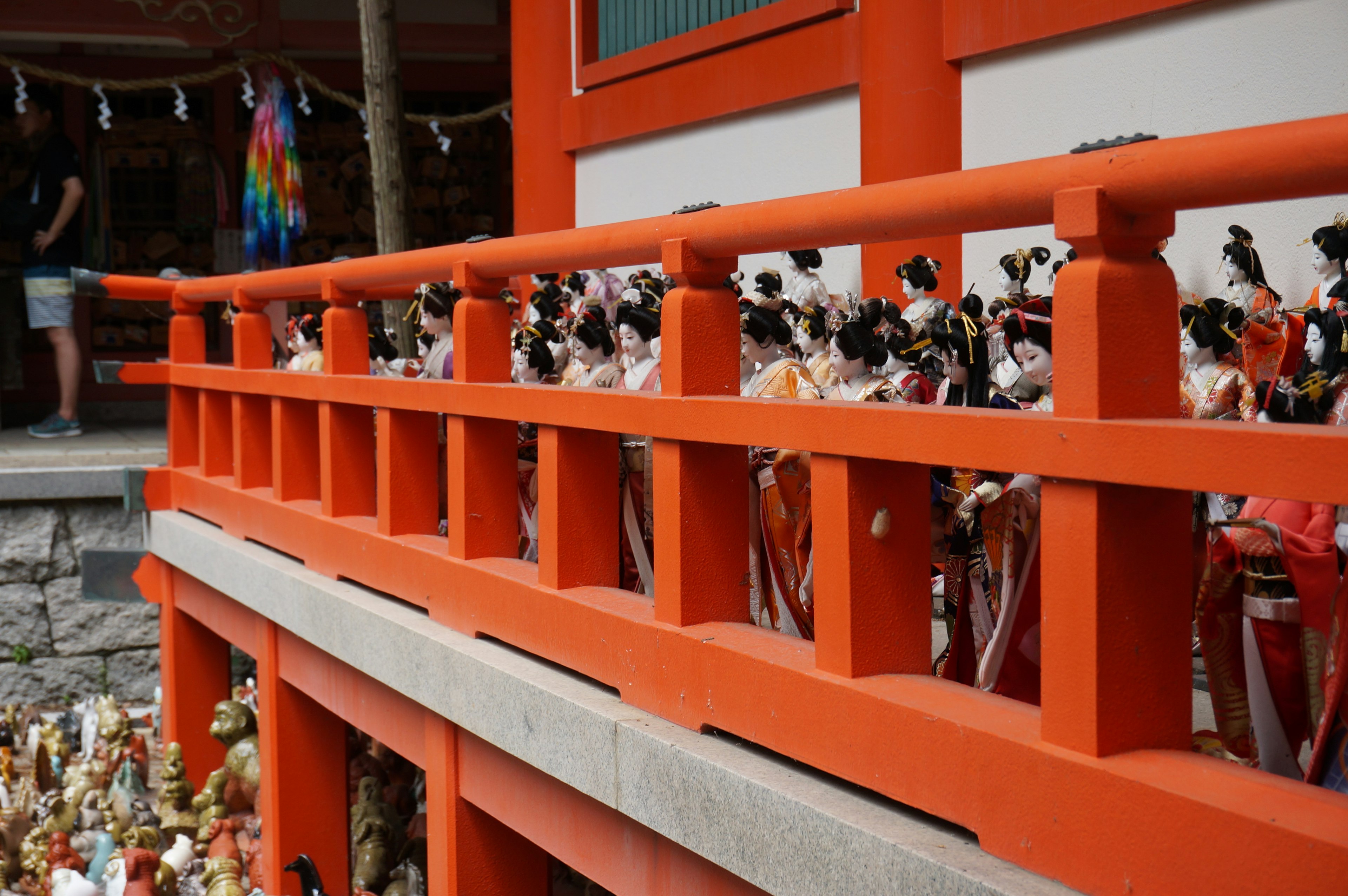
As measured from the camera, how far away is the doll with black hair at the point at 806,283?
16.1 feet

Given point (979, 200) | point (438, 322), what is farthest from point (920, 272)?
point (979, 200)

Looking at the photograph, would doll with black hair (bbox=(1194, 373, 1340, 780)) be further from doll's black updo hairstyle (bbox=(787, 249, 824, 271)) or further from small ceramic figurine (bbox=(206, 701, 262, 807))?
small ceramic figurine (bbox=(206, 701, 262, 807))

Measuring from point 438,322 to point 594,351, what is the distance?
0.71 metres

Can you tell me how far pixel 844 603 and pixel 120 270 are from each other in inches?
390

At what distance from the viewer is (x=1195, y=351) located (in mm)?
3762

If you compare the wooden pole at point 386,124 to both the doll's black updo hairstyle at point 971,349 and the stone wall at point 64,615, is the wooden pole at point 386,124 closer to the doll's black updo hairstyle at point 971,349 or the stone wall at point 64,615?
the stone wall at point 64,615

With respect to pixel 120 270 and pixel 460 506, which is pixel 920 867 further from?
pixel 120 270

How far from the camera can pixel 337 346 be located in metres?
3.92

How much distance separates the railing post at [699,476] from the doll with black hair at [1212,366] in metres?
1.74

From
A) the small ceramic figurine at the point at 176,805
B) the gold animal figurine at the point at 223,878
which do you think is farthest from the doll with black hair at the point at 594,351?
the small ceramic figurine at the point at 176,805

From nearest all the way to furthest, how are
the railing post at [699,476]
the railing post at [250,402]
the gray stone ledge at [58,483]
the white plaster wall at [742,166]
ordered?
the railing post at [699,476], the railing post at [250,402], the white plaster wall at [742,166], the gray stone ledge at [58,483]

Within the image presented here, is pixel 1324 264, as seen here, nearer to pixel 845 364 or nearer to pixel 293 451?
pixel 845 364

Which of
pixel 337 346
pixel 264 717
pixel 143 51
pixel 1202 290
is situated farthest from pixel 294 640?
pixel 143 51

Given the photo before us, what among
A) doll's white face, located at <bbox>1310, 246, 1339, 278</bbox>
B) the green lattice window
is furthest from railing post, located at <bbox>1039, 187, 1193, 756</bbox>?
the green lattice window
